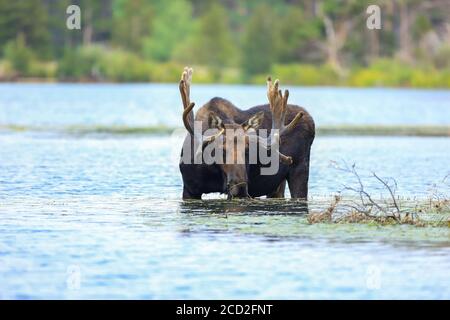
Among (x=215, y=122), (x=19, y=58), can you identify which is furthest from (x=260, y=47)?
(x=215, y=122)

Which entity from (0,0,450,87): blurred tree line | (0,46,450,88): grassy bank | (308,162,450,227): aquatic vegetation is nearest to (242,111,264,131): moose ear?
(308,162,450,227): aquatic vegetation

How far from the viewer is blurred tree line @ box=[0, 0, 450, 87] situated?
97.8 metres

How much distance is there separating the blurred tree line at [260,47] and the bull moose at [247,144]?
228 ft

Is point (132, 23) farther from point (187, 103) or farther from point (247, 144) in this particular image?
point (247, 144)

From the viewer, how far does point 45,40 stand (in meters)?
106

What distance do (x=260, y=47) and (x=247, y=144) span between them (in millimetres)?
85741

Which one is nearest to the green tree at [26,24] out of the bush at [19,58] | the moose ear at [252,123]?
the bush at [19,58]

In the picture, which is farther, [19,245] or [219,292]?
[19,245]

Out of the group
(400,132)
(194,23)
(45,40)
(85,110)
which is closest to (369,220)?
(400,132)

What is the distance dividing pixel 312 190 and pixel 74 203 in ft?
14.4

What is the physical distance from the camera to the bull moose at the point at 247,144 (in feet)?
63.6

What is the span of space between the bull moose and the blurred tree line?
69646mm
